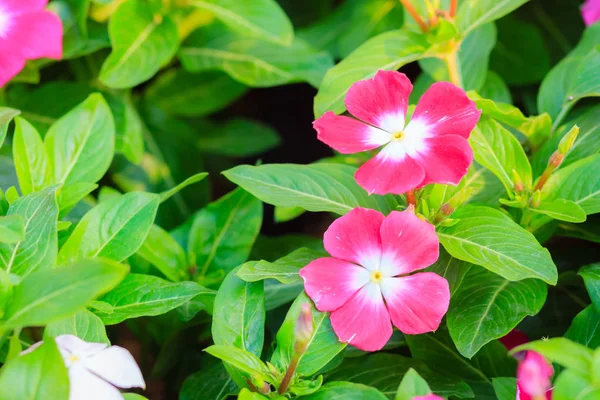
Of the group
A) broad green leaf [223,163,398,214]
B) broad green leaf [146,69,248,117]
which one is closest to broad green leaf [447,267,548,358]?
broad green leaf [223,163,398,214]

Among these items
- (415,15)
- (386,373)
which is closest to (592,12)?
(415,15)

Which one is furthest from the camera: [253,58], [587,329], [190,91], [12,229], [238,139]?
[238,139]

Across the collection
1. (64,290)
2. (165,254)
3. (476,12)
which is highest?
(476,12)

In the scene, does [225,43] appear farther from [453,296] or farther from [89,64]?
[453,296]

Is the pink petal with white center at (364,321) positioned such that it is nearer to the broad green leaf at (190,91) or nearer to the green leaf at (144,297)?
the green leaf at (144,297)

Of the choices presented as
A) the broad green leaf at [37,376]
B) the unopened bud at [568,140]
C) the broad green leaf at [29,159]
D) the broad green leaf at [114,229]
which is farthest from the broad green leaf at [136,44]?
the unopened bud at [568,140]

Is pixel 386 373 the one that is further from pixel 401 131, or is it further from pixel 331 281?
pixel 401 131

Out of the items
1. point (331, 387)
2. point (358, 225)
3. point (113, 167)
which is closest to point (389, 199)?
point (358, 225)
